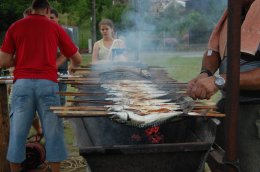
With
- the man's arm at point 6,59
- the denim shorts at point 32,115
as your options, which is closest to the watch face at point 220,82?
the denim shorts at point 32,115

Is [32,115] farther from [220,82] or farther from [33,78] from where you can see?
[220,82]

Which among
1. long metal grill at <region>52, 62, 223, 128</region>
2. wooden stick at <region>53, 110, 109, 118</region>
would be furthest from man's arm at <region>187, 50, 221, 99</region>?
wooden stick at <region>53, 110, 109, 118</region>

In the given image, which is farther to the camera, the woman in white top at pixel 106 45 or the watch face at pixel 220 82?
the woman in white top at pixel 106 45

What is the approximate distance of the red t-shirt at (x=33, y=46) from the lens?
14.1 ft

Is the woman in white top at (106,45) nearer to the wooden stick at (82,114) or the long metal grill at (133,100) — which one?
the long metal grill at (133,100)

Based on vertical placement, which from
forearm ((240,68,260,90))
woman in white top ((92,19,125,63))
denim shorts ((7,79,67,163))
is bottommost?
denim shorts ((7,79,67,163))

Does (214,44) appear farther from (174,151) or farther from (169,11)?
(169,11)

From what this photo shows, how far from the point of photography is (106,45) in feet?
22.3

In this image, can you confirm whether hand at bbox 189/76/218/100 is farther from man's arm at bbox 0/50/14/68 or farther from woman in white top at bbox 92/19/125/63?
woman in white top at bbox 92/19/125/63

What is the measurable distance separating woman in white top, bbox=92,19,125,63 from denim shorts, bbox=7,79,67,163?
2.44m

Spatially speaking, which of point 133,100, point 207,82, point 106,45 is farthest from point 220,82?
point 106,45

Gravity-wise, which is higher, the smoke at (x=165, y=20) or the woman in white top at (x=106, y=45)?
the smoke at (x=165, y=20)

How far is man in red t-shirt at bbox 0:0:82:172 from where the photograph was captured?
429 cm

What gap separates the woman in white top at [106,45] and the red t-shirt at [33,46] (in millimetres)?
2357
